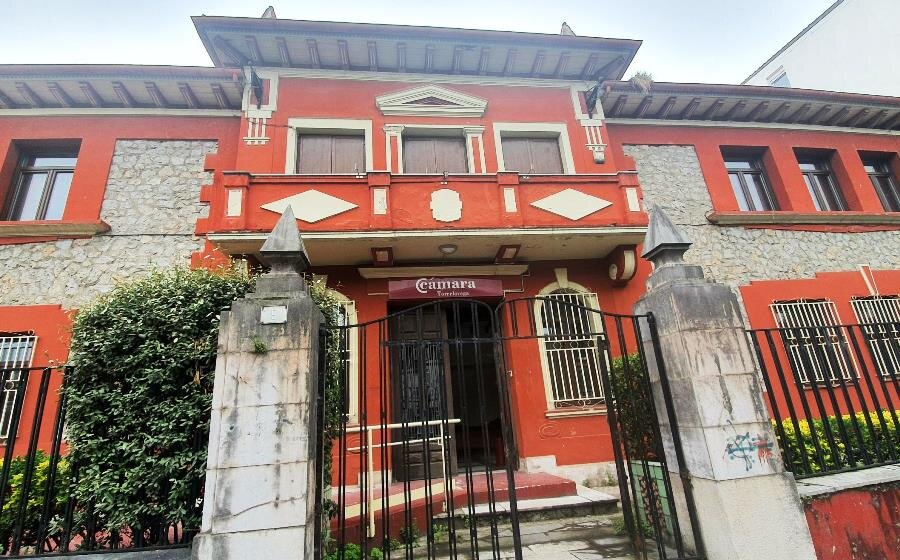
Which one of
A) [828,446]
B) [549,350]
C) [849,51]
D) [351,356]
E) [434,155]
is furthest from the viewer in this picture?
A: [849,51]

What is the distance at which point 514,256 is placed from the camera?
820 centimetres

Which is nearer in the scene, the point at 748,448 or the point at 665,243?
the point at 748,448

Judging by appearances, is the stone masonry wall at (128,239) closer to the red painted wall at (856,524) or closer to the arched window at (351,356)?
the arched window at (351,356)

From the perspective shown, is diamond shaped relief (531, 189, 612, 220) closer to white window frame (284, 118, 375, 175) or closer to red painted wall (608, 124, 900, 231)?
red painted wall (608, 124, 900, 231)

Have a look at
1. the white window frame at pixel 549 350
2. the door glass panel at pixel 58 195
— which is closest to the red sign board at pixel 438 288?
the white window frame at pixel 549 350

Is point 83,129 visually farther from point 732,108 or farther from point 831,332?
point 831,332

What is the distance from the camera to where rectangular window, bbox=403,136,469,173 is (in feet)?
29.1

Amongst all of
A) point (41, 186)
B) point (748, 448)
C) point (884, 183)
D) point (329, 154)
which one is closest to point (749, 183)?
point (884, 183)

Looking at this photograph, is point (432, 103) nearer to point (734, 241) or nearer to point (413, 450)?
point (413, 450)

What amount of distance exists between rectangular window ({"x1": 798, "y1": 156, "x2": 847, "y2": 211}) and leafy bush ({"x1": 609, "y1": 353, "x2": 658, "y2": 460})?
9.33 m

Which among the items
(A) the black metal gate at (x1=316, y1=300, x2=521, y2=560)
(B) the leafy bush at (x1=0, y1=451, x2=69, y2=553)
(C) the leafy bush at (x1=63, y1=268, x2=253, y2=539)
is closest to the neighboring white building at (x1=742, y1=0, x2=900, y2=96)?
(A) the black metal gate at (x1=316, y1=300, x2=521, y2=560)

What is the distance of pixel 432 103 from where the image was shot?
356 inches

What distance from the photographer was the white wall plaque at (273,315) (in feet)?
11.3

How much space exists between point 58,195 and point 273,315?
27.9 ft
